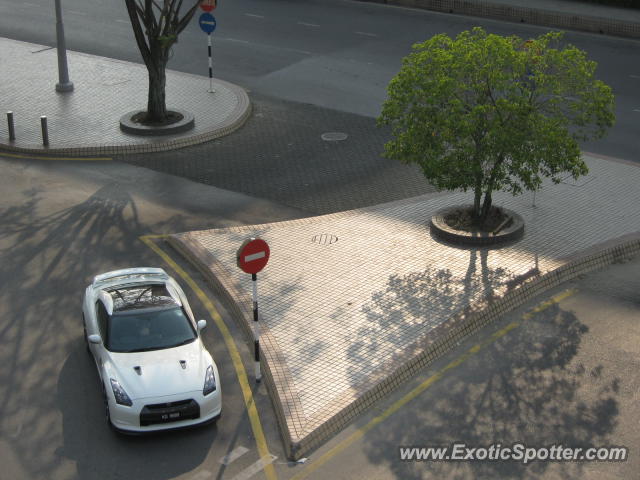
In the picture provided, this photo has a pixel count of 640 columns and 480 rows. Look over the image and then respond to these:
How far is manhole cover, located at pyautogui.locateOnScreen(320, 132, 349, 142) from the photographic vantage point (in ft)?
76.6

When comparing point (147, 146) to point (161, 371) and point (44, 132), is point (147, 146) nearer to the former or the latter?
point (44, 132)

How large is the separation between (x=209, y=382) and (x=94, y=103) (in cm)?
1495

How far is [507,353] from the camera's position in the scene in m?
14.2

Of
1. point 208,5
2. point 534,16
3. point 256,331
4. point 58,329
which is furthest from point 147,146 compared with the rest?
point 534,16

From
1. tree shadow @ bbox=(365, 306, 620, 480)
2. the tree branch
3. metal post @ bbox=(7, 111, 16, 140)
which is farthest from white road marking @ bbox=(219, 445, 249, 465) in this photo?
the tree branch

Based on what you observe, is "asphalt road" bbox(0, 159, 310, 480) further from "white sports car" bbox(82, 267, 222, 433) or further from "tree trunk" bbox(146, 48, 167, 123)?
"tree trunk" bbox(146, 48, 167, 123)

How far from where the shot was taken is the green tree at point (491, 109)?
1612 centimetres

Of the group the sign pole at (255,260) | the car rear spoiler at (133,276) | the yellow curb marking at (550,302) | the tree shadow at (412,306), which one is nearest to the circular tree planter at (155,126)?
the car rear spoiler at (133,276)

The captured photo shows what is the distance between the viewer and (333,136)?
2353cm

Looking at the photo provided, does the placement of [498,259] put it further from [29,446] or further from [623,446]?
[29,446]

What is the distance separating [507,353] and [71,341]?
6.93m

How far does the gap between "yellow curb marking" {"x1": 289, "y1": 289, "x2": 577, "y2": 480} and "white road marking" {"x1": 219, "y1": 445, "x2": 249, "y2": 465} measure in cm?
84

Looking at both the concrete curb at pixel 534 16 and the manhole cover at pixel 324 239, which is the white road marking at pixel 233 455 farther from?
the concrete curb at pixel 534 16

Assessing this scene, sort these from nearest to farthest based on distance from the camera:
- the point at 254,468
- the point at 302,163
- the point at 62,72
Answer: the point at 254,468 → the point at 302,163 → the point at 62,72
